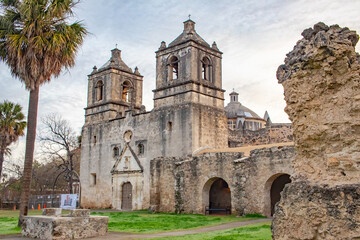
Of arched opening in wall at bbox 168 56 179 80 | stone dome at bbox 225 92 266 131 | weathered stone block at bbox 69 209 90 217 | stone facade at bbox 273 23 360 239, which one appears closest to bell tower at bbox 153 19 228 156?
arched opening in wall at bbox 168 56 179 80

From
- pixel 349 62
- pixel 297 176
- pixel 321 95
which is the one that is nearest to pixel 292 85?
pixel 321 95

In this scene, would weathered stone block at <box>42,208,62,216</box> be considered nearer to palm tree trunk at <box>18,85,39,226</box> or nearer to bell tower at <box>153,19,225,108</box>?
palm tree trunk at <box>18,85,39,226</box>

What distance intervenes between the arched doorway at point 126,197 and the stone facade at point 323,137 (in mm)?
23219

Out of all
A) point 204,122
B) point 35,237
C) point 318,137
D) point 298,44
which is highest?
point 204,122

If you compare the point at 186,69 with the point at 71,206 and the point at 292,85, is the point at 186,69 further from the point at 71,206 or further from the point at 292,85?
the point at 292,85

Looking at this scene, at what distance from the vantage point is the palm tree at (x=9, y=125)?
26078mm

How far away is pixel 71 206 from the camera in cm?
1730

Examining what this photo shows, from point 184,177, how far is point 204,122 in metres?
5.18

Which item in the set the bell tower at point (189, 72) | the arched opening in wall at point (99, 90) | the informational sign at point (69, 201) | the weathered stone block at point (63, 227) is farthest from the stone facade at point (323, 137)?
the arched opening in wall at point (99, 90)

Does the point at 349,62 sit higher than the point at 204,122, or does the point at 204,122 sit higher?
the point at 204,122

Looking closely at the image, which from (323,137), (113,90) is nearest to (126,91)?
(113,90)

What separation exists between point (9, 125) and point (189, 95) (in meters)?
12.4

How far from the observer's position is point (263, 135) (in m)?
27.5

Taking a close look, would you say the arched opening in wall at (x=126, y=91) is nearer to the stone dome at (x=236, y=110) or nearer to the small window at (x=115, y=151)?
the small window at (x=115, y=151)
